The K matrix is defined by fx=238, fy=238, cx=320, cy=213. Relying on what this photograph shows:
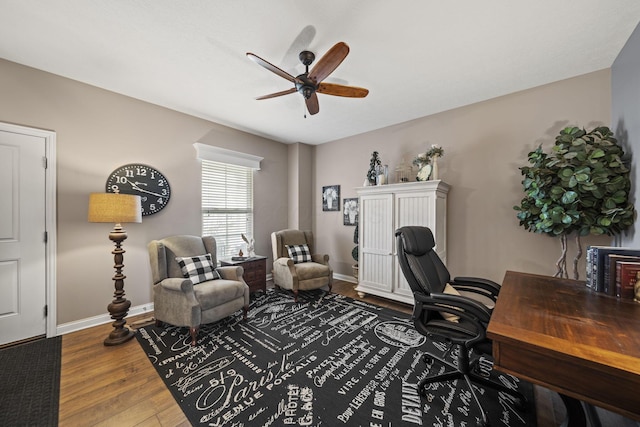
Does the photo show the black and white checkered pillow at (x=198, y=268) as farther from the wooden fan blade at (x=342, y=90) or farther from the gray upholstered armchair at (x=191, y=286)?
the wooden fan blade at (x=342, y=90)

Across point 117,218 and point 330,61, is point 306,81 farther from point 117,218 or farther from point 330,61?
point 117,218

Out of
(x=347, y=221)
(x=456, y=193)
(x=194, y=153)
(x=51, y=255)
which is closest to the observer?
(x=51, y=255)

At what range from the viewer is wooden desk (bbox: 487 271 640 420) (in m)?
0.76

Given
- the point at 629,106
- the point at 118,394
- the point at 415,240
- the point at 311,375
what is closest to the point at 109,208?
the point at 118,394

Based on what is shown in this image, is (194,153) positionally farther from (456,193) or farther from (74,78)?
(456,193)

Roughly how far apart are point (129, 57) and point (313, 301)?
346 centimetres

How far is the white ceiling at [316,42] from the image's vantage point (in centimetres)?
171

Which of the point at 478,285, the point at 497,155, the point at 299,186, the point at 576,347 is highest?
the point at 497,155

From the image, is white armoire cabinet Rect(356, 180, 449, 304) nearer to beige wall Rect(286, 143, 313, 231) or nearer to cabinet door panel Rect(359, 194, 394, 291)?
cabinet door panel Rect(359, 194, 394, 291)

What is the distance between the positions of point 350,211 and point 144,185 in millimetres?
3163

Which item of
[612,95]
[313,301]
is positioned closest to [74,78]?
[313,301]

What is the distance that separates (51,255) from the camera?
248cm

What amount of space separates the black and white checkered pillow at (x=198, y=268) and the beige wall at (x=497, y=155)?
315 centimetres

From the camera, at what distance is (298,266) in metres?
3.62
